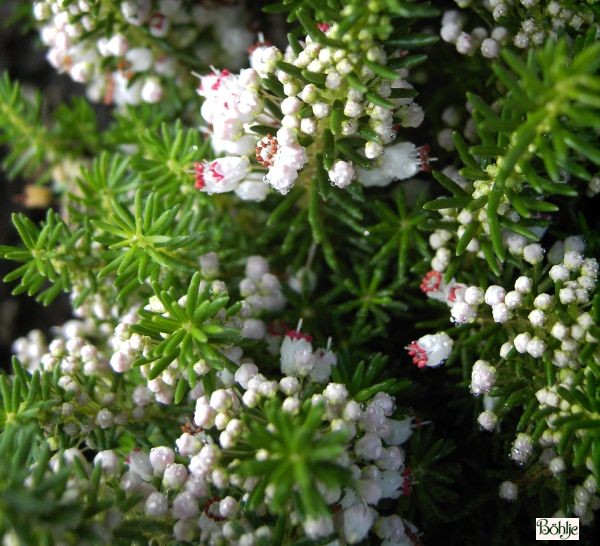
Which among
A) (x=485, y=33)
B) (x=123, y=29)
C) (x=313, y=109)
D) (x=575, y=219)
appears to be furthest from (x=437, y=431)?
(x=123, y=29)

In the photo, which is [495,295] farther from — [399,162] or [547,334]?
[399,162]

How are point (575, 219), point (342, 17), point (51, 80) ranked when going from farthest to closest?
point (51, 80), point (575, 219), point (342, 17)

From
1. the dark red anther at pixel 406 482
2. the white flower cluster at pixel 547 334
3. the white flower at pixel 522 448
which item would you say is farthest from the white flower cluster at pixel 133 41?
the white flower at pixel 522 448

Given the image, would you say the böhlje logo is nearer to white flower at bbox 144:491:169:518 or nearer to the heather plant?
the heather plant

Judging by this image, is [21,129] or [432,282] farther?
[21,129]

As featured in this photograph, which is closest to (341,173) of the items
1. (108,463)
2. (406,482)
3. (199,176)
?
(199,176)

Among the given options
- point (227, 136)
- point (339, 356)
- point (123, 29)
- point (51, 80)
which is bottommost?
point (339, 356)

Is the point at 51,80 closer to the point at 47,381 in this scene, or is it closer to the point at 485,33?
the point at 47,381
